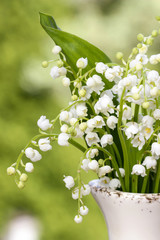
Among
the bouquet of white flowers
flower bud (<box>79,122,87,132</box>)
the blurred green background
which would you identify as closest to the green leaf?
the bouquet of white flowers

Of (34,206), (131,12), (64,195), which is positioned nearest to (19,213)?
(34,206)

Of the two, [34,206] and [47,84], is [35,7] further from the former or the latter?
[34,206]

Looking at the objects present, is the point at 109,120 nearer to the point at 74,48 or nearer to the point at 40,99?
the point at 74,48

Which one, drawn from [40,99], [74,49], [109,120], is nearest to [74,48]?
[74,49]

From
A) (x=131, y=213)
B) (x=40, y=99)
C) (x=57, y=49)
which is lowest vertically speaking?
(x=131, y=213)

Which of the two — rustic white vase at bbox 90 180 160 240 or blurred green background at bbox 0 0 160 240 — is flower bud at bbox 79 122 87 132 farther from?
blurred green background at bbox 0 0 160 240

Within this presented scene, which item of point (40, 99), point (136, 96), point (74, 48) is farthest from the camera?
point (40, 99)

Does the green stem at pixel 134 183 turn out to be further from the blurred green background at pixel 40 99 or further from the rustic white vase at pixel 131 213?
the blurred green background at pixel 40 99
